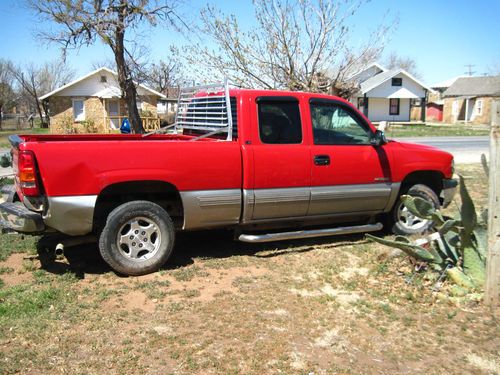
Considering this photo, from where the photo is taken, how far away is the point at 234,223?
5633 mm

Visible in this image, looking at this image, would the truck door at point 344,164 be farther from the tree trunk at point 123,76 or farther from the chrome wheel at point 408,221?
the tree trunk at point 123,76

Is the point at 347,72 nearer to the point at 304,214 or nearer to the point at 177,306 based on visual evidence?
the point at 304,214

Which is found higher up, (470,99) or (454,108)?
(470,99)

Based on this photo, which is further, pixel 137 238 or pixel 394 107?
pixel 394 107

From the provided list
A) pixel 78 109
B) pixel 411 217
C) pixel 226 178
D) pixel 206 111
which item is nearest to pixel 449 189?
pixel 411 217

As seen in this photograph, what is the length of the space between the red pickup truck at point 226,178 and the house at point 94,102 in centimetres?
3250

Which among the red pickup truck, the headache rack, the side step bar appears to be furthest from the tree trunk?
the side step bar

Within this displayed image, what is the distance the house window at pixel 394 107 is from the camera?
48406mm

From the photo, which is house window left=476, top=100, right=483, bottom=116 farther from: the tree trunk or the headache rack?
the headache rack

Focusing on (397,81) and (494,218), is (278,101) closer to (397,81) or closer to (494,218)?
(494,218)

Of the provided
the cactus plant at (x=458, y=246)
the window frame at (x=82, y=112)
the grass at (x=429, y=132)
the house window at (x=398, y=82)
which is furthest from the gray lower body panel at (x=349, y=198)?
the house window at (x=398, y=82)

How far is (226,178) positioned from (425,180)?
3.11m

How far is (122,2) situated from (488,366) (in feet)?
61.6

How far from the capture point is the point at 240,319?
165 inches
